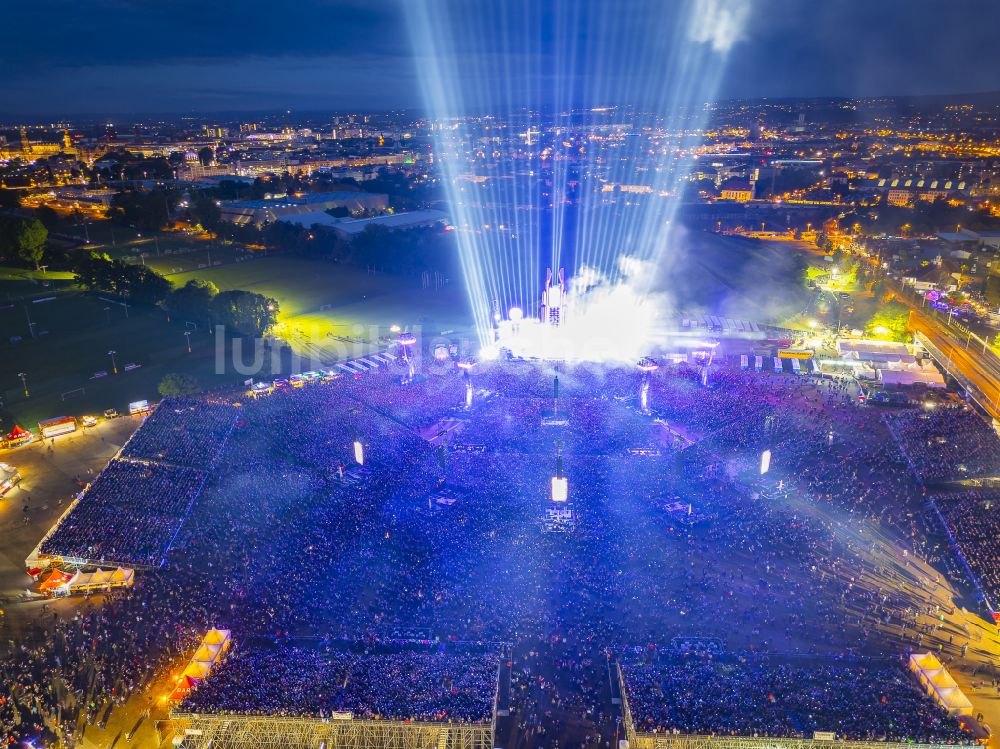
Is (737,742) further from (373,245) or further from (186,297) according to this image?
(373,245)

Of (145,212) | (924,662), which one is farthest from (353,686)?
(145,212)

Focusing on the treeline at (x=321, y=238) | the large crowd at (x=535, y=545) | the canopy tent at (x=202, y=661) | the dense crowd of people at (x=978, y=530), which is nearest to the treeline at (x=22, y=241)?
the treeline at (x=321, y=238)

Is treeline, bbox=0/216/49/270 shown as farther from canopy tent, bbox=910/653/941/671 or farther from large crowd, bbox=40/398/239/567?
canopy tent, bbox=910/653/941/671

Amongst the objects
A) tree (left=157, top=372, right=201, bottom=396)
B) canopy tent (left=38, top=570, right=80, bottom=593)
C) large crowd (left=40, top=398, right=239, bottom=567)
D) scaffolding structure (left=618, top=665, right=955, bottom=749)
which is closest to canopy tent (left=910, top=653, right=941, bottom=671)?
scaffolding structure (left=618, top=665, right=955, bottom=749)

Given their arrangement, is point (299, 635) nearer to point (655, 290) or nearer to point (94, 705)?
point (94, 705)

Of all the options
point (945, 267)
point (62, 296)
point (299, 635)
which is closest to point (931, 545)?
point (299, 635)

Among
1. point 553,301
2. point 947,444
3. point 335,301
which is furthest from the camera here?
point 335,301

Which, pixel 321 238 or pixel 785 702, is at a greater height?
pixel 321 238

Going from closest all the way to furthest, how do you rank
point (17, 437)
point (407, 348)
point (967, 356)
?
point (17, 437) → point (407, 348) → point (967, 356)
